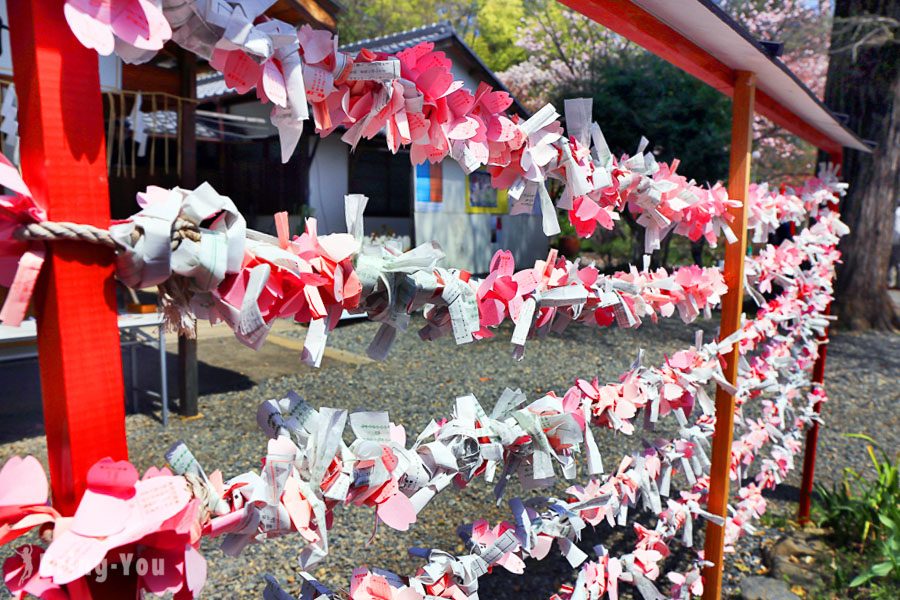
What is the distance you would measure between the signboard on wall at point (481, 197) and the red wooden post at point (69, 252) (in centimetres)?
1065

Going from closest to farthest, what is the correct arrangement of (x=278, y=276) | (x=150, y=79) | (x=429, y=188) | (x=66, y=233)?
(x=66, y=233) → (x=278, y=276) → (x=150, y=79) → (x=429, y=188)

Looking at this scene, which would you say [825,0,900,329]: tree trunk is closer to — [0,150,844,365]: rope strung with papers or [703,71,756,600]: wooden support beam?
[703,71,756,600]: wooden support beam

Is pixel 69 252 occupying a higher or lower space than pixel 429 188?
lower

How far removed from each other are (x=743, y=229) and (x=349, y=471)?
1464 mm

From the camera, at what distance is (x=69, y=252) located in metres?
0.63

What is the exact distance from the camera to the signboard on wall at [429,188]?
33.8 feet

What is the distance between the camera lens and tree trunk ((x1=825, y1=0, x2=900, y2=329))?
7418 millimetres

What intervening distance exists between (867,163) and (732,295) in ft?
23.7

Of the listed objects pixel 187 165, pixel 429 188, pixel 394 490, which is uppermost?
pixel 429 188

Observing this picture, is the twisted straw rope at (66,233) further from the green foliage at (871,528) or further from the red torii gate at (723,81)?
the green foliage at (871,528)

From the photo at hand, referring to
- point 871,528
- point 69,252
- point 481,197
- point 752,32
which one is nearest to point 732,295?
point 69,252

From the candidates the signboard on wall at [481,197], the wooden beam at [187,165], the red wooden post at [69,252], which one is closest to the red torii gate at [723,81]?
the red wooden post at [69,252]

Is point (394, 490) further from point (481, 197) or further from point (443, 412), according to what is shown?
point (481, 197)

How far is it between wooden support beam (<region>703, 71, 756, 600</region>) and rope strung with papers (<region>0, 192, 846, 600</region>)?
64 millimetres
